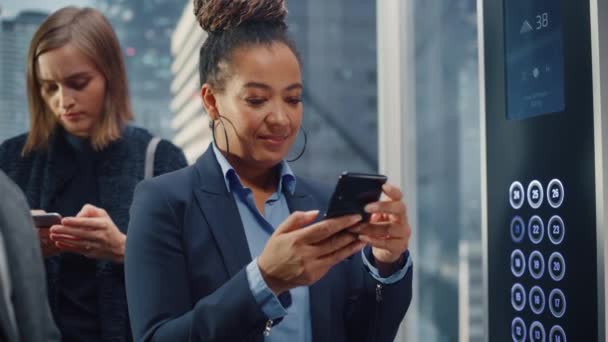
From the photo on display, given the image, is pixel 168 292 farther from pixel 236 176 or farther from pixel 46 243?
pixel 46 243

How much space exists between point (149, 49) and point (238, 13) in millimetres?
1088

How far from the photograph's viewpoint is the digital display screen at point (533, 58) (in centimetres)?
128

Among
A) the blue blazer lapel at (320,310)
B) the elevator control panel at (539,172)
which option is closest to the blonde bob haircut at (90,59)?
the blue blazer lapel at (320,310)

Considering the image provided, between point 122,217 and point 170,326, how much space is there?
22.8 inches

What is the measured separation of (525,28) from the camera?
54.1 inches

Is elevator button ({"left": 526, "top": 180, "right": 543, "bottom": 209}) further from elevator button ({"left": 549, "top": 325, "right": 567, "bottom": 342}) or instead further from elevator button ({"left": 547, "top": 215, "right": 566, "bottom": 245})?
elevator button ({"left": 549, "top": 325, "right": 567, "bottom": 342})

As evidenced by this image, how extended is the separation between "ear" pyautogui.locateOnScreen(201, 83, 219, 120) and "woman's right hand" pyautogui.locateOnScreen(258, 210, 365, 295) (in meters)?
0.30

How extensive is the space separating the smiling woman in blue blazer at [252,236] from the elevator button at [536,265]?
0.22m

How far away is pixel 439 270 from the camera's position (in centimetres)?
244

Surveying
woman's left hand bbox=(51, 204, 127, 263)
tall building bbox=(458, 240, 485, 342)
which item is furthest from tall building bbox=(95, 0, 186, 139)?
tall building bbox=(458, 240, 485, 342)

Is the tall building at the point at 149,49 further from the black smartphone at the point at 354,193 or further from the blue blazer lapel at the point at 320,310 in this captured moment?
the black smartphone at the point at 354,193

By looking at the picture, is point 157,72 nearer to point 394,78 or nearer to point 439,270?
point 394,78

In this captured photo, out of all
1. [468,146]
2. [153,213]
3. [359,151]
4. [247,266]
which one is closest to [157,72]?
[359,151]

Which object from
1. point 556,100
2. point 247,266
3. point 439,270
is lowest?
point 439,270
